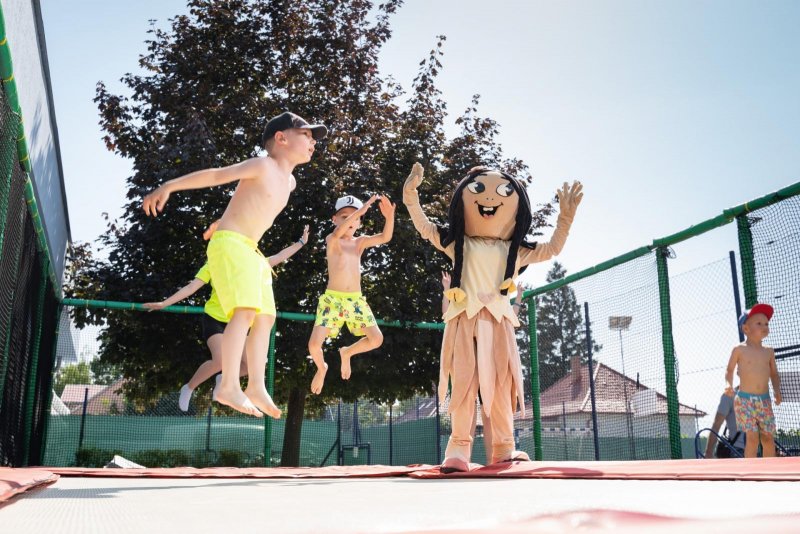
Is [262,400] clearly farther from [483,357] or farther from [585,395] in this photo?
[585,395]

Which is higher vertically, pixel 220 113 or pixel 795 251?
pixel 220 113

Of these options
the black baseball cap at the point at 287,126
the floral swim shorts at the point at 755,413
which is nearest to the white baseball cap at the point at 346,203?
the black baseball cap at the point at 287,126

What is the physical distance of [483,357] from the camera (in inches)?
148

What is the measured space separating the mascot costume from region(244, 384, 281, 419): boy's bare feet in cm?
83

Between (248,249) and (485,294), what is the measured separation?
1287 millimetres

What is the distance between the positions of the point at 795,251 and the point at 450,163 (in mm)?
7201

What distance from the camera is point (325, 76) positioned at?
1068 cm

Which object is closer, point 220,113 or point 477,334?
point 477,334

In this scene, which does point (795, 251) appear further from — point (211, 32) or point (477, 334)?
point (211, 32)

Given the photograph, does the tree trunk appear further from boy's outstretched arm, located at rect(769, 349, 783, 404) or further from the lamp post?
boy's outstretched arm, located at rect(769, 349, 783, 404)

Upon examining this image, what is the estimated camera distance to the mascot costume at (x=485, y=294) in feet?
12.4

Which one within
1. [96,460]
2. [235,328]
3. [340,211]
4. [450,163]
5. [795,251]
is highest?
[450,163]

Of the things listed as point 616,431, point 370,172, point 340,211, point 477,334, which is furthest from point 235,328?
point 370,172

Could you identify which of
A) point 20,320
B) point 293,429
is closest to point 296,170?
point 293,429
